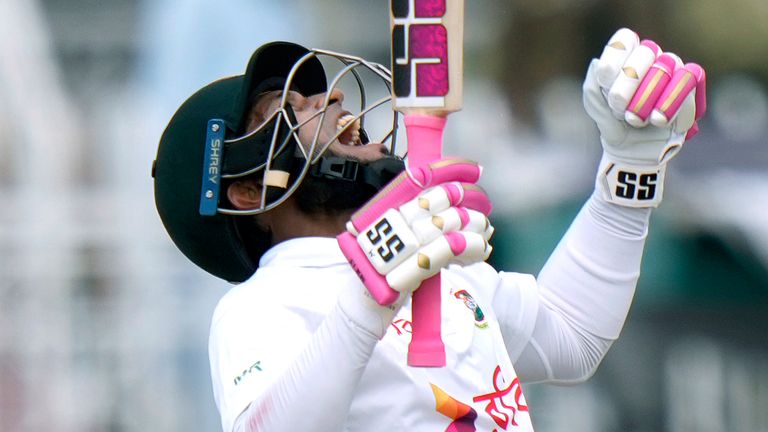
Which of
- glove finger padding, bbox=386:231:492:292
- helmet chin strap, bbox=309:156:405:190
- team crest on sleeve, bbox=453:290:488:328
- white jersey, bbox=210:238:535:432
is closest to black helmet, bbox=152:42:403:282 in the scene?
helmet chin strap, bbox=309:156:405:190

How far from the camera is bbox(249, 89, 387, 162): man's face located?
2482mm

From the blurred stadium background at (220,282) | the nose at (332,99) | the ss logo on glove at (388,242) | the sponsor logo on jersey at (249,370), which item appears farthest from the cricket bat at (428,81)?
the blurred stadium background at (220,282)

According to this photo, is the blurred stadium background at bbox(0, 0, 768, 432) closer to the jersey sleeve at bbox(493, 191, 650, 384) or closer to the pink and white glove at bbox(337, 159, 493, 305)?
the jersey sleeve at bbox(493, 191, 650, 384)

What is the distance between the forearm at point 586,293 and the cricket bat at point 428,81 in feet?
2.00

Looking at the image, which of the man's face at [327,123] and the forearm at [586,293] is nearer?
the man's face at [327,123]

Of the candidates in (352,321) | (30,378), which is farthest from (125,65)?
(352,321)

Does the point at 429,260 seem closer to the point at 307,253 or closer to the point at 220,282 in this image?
the point at 307,253

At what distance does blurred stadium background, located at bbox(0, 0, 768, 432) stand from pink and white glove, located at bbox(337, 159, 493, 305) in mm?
2312

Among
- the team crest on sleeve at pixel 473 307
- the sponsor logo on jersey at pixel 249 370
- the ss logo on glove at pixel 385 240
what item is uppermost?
the ss logo on glove at pixel 385 240

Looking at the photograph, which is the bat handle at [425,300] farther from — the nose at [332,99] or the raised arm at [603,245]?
the nose at [332,99]

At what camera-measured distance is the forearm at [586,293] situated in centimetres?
259

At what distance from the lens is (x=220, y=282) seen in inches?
168

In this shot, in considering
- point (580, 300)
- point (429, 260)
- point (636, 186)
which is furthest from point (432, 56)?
point (580, 300)

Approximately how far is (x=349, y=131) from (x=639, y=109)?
0.54m
